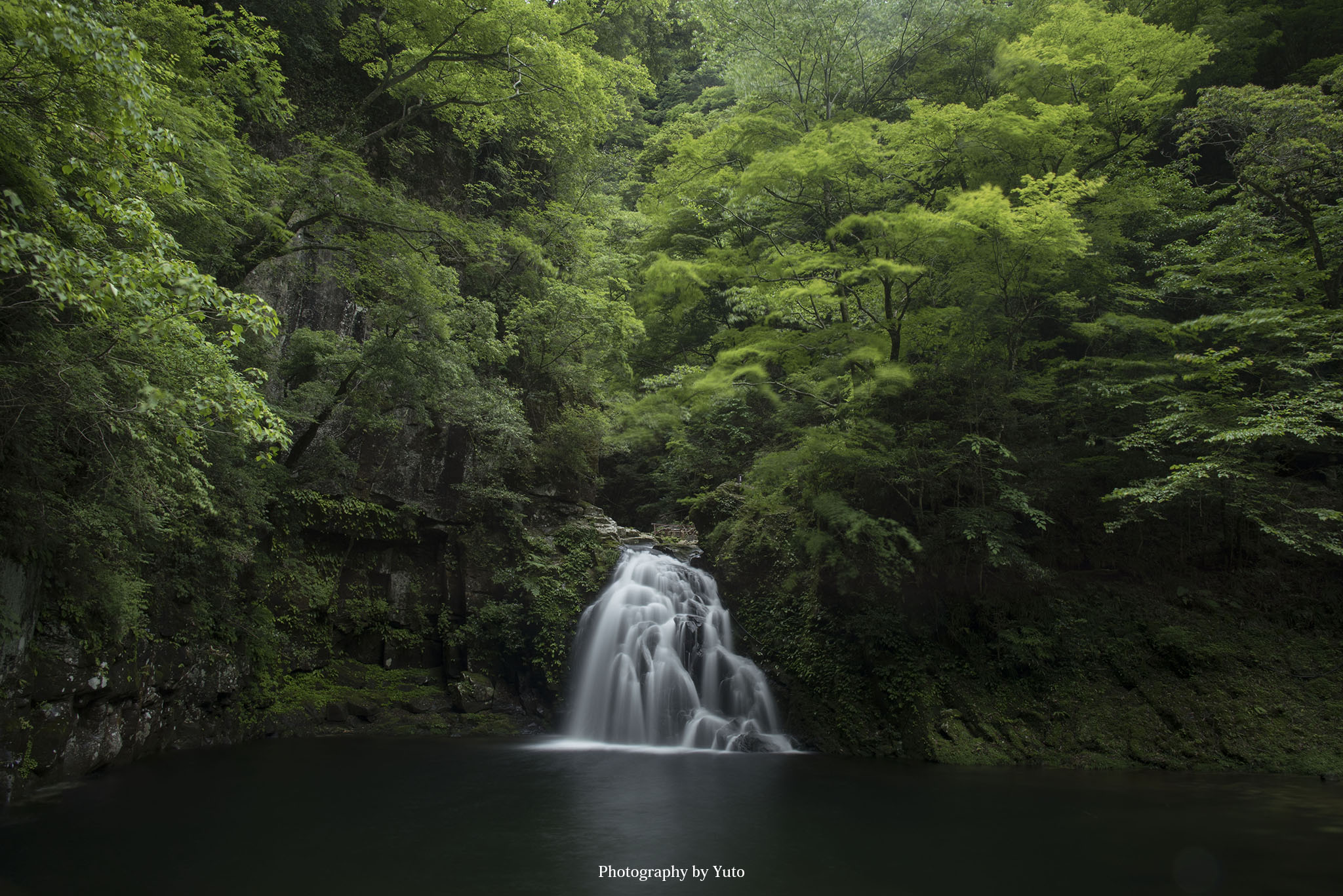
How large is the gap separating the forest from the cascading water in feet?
1.67

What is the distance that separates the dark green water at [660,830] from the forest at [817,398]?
1282mm

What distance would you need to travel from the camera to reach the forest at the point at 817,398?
817cm

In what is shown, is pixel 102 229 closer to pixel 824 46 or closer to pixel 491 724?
pixel 491 724

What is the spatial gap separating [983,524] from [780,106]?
825cm

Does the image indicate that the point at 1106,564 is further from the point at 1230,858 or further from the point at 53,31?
the point at 53,31

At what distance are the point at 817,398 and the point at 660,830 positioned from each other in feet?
22.4

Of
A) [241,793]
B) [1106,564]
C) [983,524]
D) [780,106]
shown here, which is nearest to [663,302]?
[780,106]

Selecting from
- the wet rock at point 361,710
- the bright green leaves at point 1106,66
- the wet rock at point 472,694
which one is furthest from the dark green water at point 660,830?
the bright green leaves at point 1106,66

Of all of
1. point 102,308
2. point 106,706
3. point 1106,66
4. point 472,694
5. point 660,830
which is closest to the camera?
→ point 102,308

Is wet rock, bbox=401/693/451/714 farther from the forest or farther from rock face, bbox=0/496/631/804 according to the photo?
the forest

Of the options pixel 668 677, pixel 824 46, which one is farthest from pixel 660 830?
pixel 824 46

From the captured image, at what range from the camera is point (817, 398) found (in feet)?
36.5

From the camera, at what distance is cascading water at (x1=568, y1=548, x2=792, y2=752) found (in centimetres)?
1145

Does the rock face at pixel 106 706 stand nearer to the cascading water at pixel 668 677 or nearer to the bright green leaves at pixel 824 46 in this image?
the cascading water at pixel 668 677
